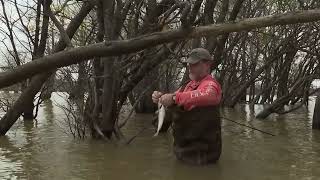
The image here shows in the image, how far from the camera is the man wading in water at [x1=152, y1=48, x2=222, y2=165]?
7727mm

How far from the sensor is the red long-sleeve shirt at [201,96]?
766 centimetres

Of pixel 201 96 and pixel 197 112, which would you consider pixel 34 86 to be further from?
pixel 201 96

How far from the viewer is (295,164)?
8.76 metres

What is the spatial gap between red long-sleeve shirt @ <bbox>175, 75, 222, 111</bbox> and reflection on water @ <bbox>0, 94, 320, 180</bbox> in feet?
3.33

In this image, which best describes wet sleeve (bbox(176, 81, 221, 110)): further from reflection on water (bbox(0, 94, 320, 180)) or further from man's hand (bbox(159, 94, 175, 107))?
reflection on water (bbox(0, 94, 320, 180))

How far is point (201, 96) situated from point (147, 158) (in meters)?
2.07

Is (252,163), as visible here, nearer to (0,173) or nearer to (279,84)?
(0,173)

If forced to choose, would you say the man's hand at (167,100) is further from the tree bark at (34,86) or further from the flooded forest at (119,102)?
the tree bark at (34,86)

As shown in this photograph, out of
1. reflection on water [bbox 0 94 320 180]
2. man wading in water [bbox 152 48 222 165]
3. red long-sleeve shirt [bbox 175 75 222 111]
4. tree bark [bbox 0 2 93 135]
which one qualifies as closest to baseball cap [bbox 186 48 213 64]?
man wading in water [bbox 152 48 222 165]

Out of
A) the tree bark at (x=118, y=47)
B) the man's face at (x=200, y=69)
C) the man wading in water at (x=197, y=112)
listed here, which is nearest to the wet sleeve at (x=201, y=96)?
the man wading in water at (x=197, y=112)

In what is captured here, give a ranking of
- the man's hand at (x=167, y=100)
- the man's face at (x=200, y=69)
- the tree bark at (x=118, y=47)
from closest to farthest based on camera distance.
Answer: the tree bark at (x=118, y=47)
the man's hand at (x=167, y=100)
the man's face at (x=200, y=69)

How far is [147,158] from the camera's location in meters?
9.23

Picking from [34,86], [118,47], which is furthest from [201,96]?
[34,86]

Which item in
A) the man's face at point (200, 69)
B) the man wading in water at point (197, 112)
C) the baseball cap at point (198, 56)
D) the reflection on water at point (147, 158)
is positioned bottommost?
the reflection on water at point (147, 158)
